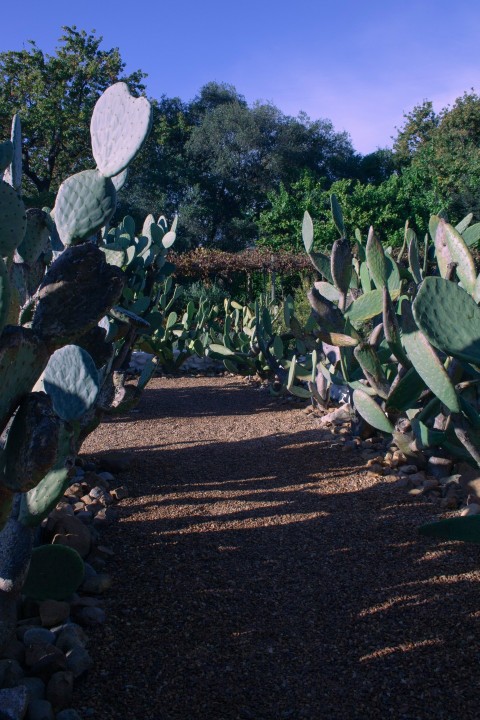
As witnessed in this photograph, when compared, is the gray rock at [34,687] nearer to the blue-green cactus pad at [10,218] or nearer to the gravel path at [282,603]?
the gravel path at [282,603]

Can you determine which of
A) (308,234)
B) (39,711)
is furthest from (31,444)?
(308,234)

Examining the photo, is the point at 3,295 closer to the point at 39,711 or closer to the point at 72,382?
the point at 72,382

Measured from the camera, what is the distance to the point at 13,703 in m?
1.30

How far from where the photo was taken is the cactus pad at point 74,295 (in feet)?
4.71

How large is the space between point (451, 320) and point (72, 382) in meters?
0.98

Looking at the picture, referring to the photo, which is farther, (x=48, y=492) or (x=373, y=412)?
(x=373, y=412)

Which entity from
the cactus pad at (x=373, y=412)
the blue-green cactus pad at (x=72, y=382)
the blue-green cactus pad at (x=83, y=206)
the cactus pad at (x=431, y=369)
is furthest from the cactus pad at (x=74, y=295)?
the cactus pad at (x=373, y=412)

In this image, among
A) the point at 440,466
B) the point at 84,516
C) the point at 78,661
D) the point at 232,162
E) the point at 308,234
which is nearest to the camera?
the point at 78,661

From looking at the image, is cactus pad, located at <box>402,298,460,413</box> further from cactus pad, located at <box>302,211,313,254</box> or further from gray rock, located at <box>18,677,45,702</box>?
cactus pad, located at <box>302,211,313,254</box>

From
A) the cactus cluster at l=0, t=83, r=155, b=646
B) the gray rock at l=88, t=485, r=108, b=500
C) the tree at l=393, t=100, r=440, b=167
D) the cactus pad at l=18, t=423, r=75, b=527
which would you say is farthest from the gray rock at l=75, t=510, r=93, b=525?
the tree at l=393, t=100, r=440, b=167

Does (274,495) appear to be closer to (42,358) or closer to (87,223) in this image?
(87,223)

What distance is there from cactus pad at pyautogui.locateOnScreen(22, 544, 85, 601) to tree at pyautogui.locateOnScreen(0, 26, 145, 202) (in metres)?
16.8

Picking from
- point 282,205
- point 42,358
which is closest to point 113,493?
point 42,358

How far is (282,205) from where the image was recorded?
58.5 ft
